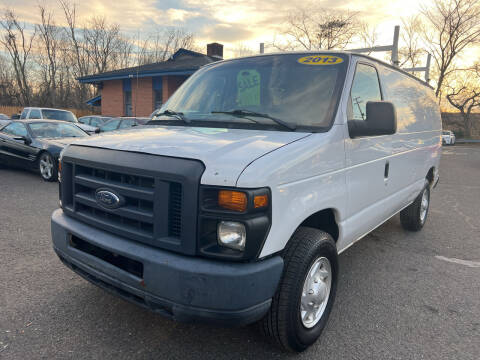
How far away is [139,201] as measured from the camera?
224 cm

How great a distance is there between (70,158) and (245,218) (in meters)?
1.53

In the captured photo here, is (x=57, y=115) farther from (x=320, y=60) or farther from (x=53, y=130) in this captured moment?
(x=320, y=60)

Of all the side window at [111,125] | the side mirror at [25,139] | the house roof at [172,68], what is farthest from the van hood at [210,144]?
the house roof at [172,68]

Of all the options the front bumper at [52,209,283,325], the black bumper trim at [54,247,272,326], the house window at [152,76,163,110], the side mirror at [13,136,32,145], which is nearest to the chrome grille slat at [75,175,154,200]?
the front bumper at [52,209,283,325]

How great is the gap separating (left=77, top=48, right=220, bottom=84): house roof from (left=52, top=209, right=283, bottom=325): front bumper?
17138 mm

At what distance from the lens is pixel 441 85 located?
135ft

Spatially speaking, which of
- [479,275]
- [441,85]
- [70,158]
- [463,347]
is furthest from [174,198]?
[441,85]

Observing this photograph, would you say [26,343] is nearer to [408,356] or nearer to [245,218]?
[245,218]

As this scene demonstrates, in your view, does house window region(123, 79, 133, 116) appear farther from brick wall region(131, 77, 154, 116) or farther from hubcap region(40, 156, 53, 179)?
hubcap region(40, 156, 53, 179)

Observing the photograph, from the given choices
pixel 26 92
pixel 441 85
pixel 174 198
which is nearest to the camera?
pixel 174 198

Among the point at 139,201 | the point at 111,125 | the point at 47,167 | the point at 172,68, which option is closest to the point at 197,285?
the point at 139,201

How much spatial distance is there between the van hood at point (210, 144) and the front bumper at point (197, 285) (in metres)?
0.49

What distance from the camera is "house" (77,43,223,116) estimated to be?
2076 centimetres

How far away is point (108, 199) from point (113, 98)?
24.4 meters
